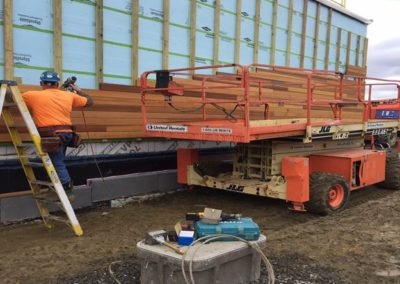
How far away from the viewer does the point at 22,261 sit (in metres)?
4.73

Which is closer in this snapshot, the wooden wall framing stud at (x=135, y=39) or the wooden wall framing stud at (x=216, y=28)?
the wooden wall framing stud at (x=135, y=39)

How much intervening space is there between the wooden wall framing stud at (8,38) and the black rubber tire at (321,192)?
485 cm

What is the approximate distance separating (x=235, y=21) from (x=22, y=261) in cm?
734

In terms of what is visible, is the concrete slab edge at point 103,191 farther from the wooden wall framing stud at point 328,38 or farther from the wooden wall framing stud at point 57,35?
the wooden wall framing stud at point 328,38

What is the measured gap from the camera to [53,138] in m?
5.59

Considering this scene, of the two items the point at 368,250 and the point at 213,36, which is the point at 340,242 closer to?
the point at 368,250

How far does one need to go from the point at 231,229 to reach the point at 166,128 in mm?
3131

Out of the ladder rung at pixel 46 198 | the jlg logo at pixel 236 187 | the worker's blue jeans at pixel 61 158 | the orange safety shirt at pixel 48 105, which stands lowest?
the jlg logo at pixel 236 187

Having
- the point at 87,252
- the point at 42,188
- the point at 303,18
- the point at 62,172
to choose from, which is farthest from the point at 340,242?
the point at 303,18

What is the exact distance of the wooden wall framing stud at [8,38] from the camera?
6238mm

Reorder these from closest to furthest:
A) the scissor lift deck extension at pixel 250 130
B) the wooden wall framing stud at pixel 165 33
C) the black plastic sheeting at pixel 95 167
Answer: the scissor lift deck extension at pixel 250 130 → the black plastic sheeting at pixel 95 167 → the wooden wall framing stud at pixel 165 33

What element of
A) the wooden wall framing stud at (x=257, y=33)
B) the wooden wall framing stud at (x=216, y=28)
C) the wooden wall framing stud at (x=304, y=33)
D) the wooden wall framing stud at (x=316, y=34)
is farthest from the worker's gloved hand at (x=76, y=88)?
the wooden wall framing stud at (x=316, y=34)

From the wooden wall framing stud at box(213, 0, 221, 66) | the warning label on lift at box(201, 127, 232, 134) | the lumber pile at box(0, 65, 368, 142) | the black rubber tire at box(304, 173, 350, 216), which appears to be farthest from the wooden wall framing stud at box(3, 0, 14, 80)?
the black rubber tire at box(304, 173, 350, 216)

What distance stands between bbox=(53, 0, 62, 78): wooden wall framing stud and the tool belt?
52.9 inches
